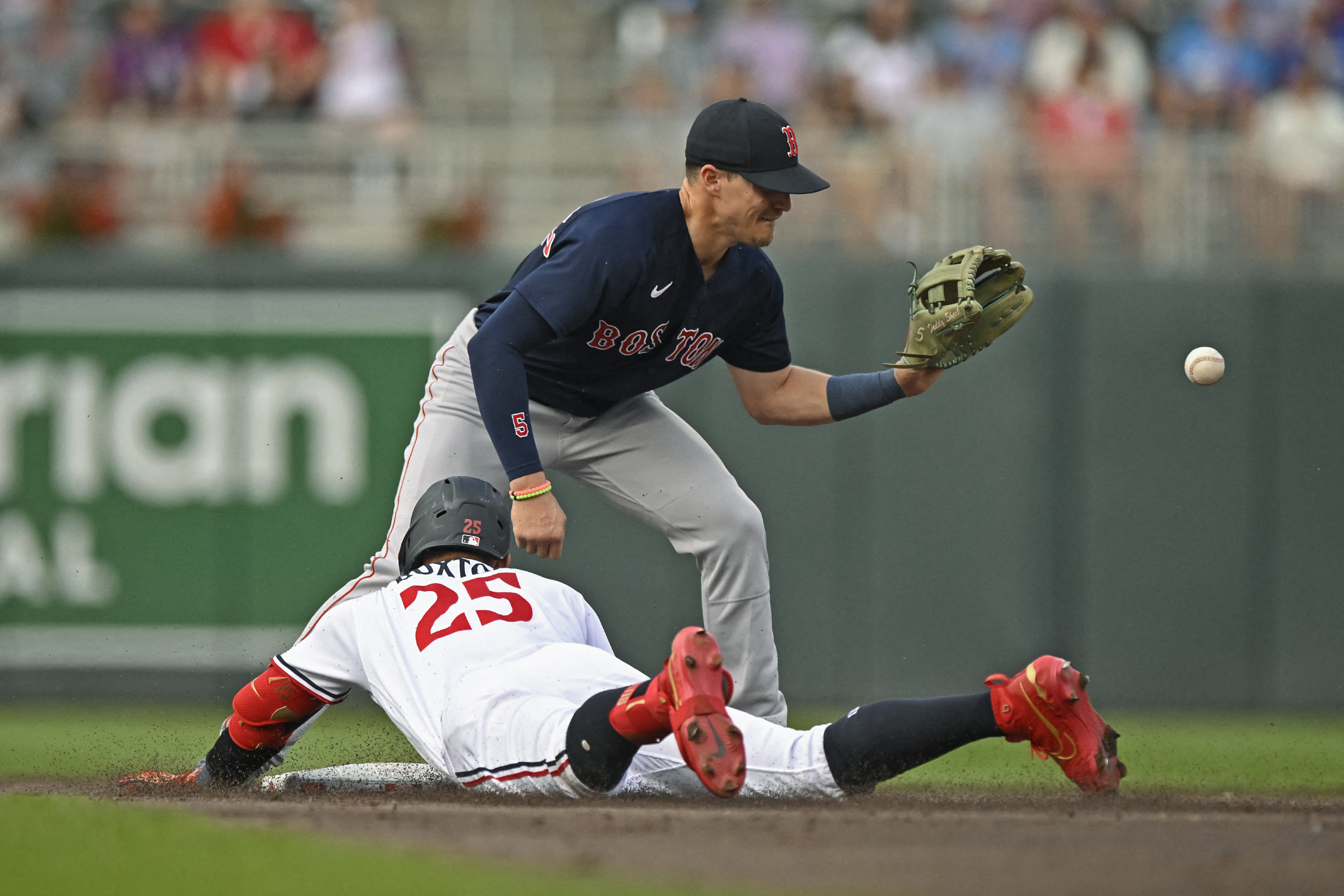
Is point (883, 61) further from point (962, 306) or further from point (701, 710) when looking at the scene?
point (701, 710)

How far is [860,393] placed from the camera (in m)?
5.32

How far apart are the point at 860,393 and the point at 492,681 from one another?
1.84 metres

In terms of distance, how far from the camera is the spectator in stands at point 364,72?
1008 centimetres

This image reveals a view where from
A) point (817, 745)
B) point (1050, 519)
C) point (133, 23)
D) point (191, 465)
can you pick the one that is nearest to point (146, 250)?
point (191, 465)

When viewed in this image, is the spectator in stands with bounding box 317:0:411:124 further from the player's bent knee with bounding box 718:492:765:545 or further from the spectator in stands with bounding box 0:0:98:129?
the player's bent knee with bounding box 718:492:765:545

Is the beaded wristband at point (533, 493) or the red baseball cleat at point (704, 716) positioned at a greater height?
the beaded wristband at point (533, 493)

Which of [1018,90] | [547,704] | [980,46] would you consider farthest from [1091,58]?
[547,704]

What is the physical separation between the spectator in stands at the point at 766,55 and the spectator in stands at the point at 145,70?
3280 mm

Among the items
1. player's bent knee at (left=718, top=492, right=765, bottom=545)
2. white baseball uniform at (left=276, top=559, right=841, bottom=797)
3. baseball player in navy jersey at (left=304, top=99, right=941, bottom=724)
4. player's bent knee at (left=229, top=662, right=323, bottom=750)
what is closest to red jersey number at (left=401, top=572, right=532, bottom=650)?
white baseball uniform at (left=276, top=559, right=841, bottom=797)

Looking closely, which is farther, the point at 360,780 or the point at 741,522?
the point at 741,522

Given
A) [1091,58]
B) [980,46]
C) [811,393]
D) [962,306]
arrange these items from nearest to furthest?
[962,306]
[811,393]
[1091,58]
[980,46]

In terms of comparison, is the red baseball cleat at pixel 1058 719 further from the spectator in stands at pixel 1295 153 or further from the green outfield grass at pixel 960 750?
the spectator in stands at pixel 1295 153

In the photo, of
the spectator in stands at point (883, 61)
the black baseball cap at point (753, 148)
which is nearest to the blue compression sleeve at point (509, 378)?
the black baseball cap at point (753, 148)

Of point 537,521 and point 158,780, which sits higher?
point 537,521
